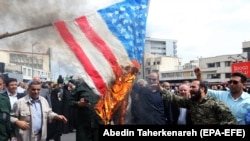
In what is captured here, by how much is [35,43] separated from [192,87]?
7155mm

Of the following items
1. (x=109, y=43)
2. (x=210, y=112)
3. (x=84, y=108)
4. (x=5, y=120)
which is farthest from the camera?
(x=84, y=108)

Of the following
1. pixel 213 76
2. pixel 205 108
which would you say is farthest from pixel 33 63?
pixel 213 76

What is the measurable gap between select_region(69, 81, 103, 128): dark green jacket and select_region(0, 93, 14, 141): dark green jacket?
3.73ft

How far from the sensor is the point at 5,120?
5305mm

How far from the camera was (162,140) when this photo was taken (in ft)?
10.4

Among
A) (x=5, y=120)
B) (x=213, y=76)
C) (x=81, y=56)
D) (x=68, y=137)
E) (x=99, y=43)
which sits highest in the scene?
(x=99, y=43)

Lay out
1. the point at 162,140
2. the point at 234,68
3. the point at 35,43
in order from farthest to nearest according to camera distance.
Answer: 1. the point at 234,68
2. the point at 35,43
3. the point at 162,140

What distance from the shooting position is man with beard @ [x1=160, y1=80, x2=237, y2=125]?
447 cm

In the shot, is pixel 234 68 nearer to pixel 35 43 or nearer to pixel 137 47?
pixel 35 43

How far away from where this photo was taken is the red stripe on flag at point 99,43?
4.89 meters

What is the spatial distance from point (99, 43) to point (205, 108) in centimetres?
136

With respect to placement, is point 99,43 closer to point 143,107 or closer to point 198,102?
point 198,102

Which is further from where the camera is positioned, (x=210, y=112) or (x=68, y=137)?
(x=68, y=137)

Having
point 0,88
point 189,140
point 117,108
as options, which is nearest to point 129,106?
point 117,108
